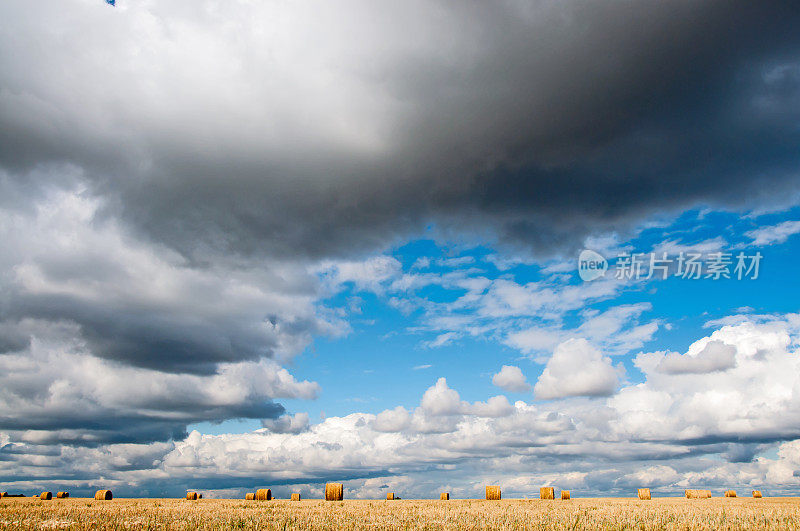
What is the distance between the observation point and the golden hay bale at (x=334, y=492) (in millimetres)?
59562

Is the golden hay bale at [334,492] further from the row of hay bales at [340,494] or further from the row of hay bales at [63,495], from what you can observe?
the row of hay bales at [63,495]

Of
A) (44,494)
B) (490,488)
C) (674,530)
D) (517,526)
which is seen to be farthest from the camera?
(44,494)

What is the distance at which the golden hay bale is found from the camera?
59562mm

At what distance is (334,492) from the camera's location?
196 ft

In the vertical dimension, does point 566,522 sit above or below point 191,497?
above

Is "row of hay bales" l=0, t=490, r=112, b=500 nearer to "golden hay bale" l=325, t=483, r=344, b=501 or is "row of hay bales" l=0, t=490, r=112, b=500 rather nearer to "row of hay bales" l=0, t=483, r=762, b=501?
"row of hay bales" l=0, t=483, r=762, b=501

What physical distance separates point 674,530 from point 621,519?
5781 millimetres

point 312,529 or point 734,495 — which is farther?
point 734,495

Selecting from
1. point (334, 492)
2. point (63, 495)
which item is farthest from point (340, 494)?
point (63, 495)

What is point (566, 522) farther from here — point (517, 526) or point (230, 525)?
point (230, 525)

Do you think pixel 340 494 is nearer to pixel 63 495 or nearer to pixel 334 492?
pixel 334 492

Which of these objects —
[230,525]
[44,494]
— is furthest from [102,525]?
[44,494]

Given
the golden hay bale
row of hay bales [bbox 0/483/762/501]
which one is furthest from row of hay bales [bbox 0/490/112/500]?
the golden hay bale

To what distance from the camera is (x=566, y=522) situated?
26406 mm
